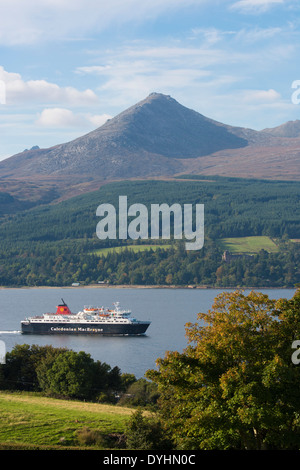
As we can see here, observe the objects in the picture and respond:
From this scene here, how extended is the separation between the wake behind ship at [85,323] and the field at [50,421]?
57996mm

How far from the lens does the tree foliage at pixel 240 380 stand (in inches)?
734

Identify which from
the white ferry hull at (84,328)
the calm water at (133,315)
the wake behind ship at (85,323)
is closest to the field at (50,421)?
the calm water at (133,315)

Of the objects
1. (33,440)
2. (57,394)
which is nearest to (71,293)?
(57,394)

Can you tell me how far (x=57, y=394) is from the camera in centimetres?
3694

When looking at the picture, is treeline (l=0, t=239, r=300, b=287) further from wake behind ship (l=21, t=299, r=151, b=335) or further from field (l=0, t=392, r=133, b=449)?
field (l=0, t=392, r=133, b=449)

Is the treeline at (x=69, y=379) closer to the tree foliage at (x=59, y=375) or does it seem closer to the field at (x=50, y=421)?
the tree foliage at (x=59, y=375)

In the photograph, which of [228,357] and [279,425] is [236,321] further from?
[279,425]

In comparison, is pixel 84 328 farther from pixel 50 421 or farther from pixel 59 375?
pixel 50 421

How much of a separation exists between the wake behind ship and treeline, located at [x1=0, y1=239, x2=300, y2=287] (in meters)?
82.3

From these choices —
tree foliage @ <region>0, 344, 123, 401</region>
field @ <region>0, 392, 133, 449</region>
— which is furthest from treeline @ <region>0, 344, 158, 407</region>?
field @ <region>0, 392, 133, 449</region>

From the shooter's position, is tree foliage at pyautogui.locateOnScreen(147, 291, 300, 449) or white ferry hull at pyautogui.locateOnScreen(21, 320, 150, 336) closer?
tree foliage at pyautogui.locateOnScreen(147, 291, 300, 449)

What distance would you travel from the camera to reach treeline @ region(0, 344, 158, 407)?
3703 centimetres

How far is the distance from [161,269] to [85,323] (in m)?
90.5
